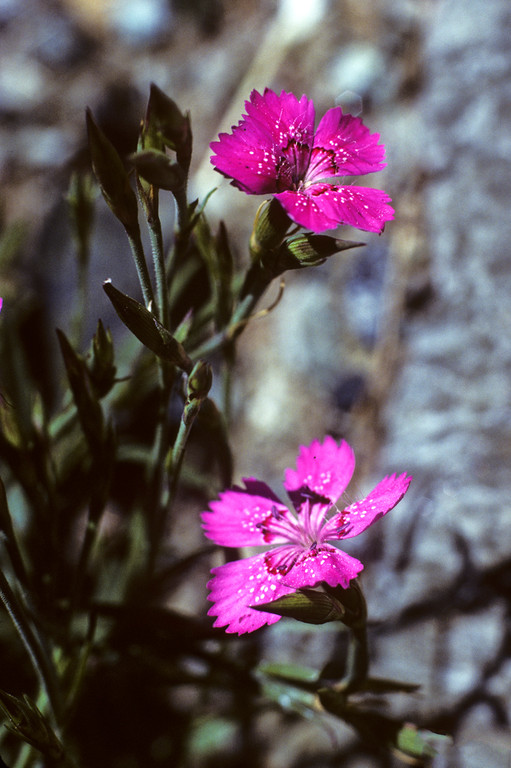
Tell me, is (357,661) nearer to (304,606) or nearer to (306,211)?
(304,606)

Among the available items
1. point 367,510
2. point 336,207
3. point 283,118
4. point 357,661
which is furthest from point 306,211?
point 357,661

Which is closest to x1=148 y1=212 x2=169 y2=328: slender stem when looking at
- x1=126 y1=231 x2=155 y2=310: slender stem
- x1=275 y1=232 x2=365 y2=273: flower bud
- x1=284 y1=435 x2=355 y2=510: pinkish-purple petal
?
x1=126 y1=231 x2=155 y2=310: slender stem

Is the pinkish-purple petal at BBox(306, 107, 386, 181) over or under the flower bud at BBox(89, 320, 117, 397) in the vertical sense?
over

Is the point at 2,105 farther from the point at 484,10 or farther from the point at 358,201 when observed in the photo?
the point at 358,201

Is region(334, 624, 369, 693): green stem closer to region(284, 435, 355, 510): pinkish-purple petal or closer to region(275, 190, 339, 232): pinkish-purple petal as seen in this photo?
region(284, 435, 355, 510): pinkish-purple petal

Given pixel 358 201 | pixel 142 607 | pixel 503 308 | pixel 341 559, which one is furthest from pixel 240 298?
pixel 503 308
